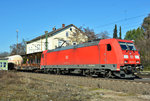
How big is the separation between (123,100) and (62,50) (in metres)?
15.5

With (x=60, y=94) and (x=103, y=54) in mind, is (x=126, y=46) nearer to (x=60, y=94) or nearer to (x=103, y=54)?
(x=103, y=54)

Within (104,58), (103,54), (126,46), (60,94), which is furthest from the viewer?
(103,54)

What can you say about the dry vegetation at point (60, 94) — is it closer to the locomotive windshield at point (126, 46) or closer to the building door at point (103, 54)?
the building door at point (103, 54)

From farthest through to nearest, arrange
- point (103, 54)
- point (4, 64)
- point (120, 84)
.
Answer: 1. point (4, 64)
2. point (103, 54)
3. point (120, 84)

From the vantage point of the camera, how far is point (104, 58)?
15.0m

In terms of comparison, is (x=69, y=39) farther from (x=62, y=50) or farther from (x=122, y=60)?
(x=122, y=60)

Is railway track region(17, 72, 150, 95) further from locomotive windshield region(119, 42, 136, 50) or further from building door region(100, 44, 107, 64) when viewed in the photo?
locomotive windshield region(119, 42, 136, 50)

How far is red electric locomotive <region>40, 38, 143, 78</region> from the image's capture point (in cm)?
1395

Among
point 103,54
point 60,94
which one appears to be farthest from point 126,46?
point 60,94

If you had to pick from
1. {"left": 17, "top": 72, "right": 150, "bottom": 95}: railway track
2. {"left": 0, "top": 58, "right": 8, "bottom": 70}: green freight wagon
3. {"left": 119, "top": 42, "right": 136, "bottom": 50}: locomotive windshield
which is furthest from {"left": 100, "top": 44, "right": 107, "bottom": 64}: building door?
{"left": 0, "top": 58, "right": 8, "bottom": 70}: green freight wagon

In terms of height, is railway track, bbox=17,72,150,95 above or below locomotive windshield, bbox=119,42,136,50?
below

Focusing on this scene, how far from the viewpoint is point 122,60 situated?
1375 centimetres

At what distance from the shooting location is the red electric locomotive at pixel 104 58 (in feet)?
45.8

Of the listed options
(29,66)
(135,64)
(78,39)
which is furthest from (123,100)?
(78,39)
